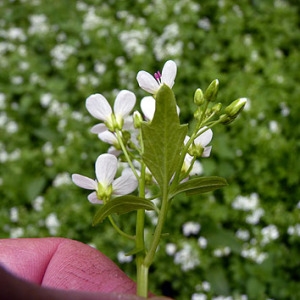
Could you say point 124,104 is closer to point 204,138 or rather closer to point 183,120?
point 204,138

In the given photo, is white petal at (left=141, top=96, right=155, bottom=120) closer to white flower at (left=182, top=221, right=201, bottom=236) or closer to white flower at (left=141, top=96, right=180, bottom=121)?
white flower at (left=141, top=96, right=180, bottom=121)

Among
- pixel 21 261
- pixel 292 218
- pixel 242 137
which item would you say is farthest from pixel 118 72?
pixel 21 261

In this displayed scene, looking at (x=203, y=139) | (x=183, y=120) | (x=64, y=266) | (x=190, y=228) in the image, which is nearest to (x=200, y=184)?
(x=203, y=139)

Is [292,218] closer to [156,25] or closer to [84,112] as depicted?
[84,112]

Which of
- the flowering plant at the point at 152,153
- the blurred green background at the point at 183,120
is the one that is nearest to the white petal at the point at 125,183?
the flowering plant at the point at 152,153

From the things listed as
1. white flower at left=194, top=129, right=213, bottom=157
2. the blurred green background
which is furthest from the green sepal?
the blurred green background

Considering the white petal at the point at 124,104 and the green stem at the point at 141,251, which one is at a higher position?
the white petal at the point at 124,104

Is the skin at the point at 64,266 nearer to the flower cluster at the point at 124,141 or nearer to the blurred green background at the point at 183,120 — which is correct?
the flower cluster at the point at 124,141
